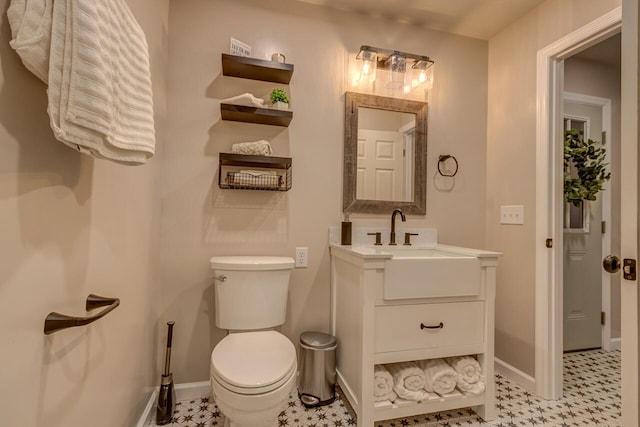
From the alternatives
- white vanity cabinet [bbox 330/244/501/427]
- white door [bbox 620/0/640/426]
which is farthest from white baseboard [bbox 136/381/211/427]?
white door [bbox 620/0/640/426]

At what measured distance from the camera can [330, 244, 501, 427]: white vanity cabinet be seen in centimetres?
145

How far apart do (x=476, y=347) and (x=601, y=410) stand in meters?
0.83

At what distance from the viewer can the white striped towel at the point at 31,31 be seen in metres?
0.60

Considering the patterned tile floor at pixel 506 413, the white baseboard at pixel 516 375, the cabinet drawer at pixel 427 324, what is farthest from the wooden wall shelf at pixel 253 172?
the white baseboard at pixel 516 375

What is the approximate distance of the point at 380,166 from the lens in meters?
2.06

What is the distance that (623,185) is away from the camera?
2.77 feet

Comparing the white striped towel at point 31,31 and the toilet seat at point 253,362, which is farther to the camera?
the toilet seat at point 253,362

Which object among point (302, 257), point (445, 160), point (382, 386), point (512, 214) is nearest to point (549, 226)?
point (512, 214)

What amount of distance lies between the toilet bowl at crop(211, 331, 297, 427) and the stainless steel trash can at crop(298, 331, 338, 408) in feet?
1.22

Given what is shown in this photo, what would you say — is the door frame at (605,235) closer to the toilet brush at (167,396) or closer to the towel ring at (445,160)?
the towel ring at (445,160)

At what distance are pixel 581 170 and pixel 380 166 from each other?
5.32 feet

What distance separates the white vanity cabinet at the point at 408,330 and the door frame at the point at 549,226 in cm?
50

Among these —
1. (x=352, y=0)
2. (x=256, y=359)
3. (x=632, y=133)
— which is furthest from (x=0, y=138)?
(x=352, y=0)

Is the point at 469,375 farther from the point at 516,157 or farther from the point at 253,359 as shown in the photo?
the point at 516,157
